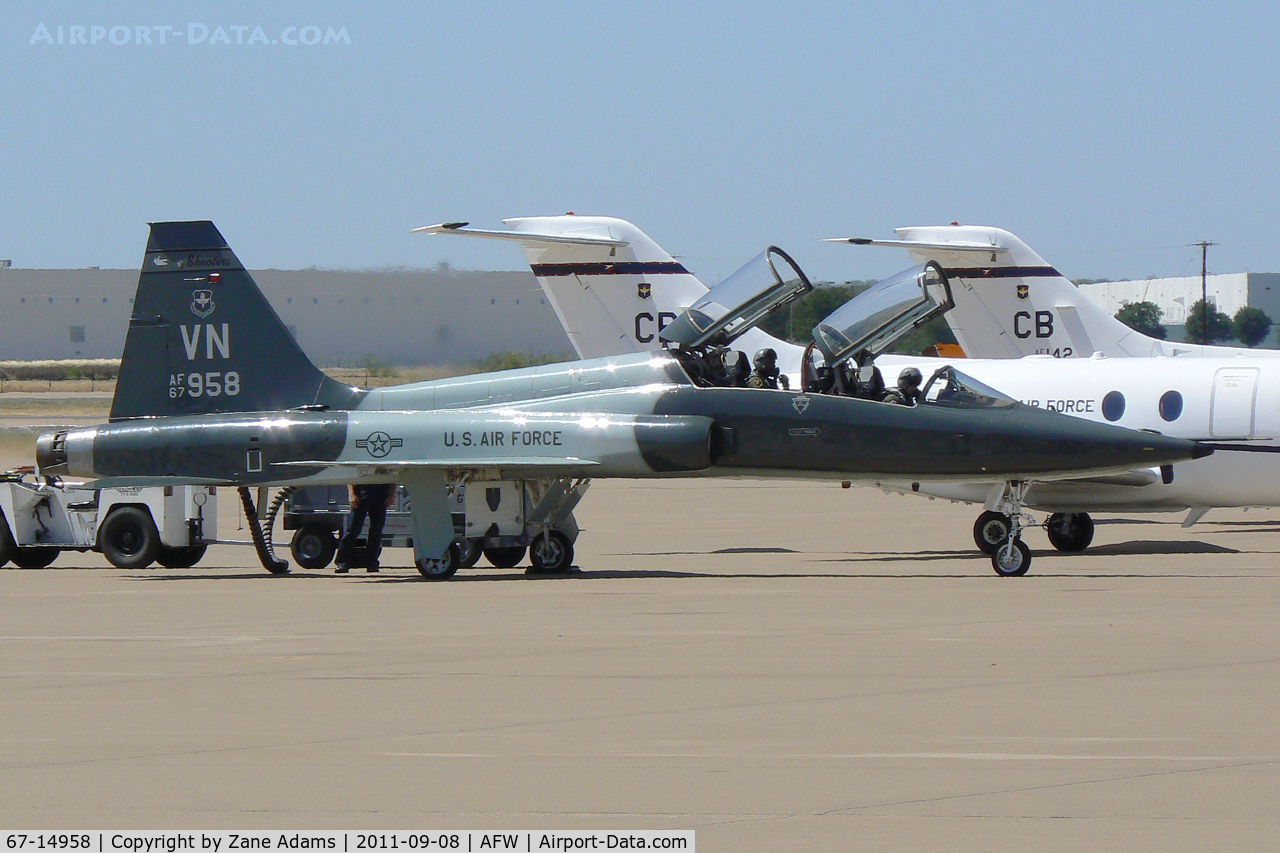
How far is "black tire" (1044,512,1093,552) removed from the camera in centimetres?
2119

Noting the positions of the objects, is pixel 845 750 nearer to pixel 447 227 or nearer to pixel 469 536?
pixel 469 536

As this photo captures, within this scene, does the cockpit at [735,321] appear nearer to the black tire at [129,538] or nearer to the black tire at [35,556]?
the black tire at [129,538]

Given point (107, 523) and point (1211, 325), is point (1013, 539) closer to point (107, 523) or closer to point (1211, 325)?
point (107, 523)

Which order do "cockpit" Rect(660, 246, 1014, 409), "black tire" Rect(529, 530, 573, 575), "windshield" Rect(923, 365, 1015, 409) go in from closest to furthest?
1. "windshield" Rect(923, 365, 1015, 409)
2. "cockpit" Rect(660, 246, 1014, 409)
3. "black tire" Rect(529, 530, 573, 575)

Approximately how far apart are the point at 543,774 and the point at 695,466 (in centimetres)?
1029

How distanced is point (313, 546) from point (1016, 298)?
15873 millimetres

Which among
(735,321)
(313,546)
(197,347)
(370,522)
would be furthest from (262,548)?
(735,321)

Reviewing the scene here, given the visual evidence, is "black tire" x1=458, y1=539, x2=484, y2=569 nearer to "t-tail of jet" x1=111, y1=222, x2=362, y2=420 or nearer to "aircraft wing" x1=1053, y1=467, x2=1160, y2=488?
"t-tail of jet" x1=111, y1=222, x2=362, y2=420

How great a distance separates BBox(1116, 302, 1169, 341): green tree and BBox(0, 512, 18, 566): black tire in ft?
235

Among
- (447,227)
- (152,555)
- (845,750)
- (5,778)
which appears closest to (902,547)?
(447,227)

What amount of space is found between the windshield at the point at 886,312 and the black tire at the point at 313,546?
21.8 feet

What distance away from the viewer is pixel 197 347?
1919cm
